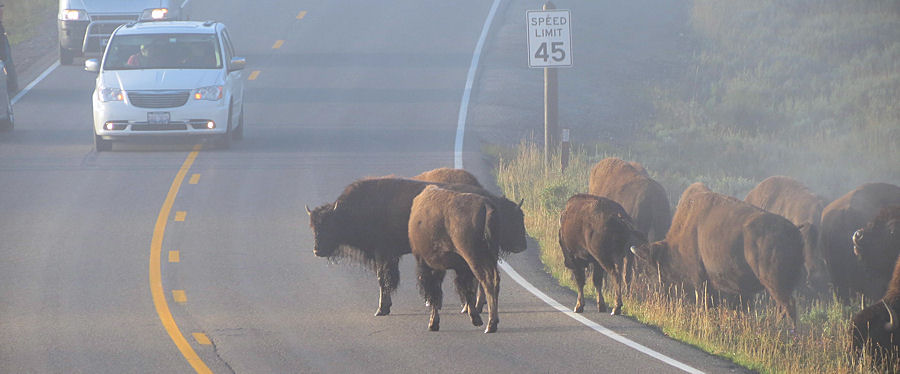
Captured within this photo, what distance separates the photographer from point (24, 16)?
4269cm

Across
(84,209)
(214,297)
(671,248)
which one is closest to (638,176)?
(671,248)

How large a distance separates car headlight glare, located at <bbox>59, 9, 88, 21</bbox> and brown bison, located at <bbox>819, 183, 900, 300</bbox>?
909 inches

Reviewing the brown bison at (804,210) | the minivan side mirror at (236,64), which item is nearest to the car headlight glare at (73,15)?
the minivan side mirror at (236,64)

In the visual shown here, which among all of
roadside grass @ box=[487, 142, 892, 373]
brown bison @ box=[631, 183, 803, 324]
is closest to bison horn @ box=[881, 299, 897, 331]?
roadside grass @ box=[487, 142, 892, 373]

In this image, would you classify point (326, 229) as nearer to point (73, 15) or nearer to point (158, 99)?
point (158, 99)

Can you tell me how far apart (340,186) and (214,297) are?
6296mm

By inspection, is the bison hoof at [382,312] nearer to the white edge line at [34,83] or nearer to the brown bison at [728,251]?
the brown bison at [728,251]

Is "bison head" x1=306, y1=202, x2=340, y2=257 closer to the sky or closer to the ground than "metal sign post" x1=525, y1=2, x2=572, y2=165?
closer to the ground

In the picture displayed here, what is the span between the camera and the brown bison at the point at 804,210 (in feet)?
46.1

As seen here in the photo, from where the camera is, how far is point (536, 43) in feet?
68.1

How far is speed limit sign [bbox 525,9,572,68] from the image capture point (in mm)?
20688

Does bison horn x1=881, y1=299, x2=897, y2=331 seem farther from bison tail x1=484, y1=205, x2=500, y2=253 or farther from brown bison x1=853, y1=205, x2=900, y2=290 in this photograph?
bison tail x1=484, y1=205, x2=500, y2=253

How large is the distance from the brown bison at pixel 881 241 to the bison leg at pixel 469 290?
4071 mm

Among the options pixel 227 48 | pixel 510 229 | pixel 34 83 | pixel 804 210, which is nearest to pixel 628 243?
pixel 510 229
